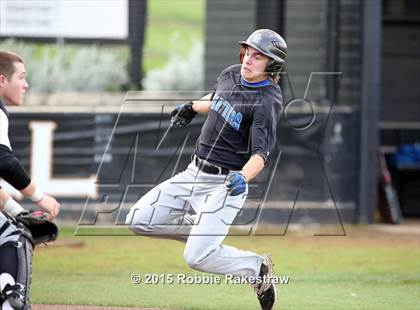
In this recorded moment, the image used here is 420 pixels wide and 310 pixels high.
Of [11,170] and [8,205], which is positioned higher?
[11,170]

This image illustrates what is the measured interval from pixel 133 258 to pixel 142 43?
12.6 feet

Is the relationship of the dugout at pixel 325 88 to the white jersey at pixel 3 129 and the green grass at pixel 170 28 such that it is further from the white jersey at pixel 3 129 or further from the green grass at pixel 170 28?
the white jersey at pixel 3 129

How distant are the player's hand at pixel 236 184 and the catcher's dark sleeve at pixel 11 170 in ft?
4.82

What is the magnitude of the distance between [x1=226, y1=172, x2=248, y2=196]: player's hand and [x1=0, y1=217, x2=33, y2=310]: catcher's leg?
145cm

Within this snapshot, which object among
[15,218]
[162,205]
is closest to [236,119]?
[162,205]

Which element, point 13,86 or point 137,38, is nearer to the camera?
point 13,86

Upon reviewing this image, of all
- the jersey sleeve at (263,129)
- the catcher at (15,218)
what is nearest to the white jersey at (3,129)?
the catcher at (15,218)

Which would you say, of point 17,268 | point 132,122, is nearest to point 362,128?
point 132,122

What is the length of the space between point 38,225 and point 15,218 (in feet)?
0.48

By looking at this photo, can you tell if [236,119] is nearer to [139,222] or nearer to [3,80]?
[139,222]

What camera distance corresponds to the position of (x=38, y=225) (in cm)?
573

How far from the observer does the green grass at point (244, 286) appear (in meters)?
7.80

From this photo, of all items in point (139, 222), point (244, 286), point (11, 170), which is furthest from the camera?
point (244, 286)

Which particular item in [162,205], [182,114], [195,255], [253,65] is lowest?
[195,255]
